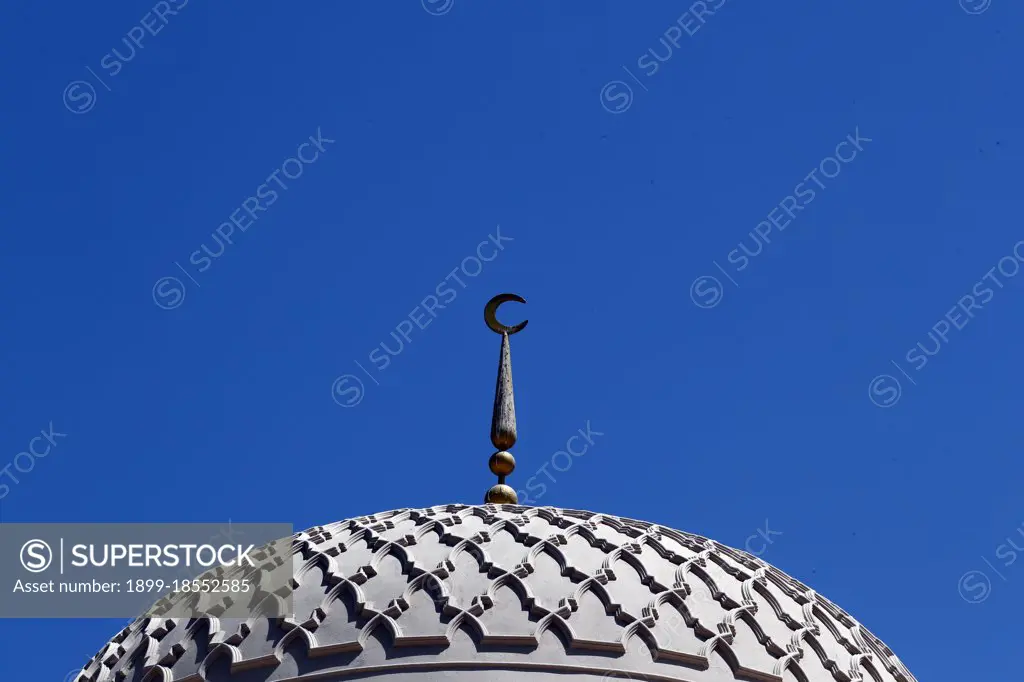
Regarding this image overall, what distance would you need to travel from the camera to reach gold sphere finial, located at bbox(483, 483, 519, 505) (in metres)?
14.5

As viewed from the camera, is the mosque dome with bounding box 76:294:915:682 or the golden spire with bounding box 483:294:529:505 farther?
the golden spire with bounding box 483:294:529:505

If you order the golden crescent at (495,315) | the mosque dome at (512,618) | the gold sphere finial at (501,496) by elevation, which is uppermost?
the golden crescent at (495,315)

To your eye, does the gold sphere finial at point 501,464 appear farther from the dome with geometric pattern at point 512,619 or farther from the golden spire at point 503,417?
the dome with geometric pattern at point 512,619

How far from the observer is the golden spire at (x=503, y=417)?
1461cm

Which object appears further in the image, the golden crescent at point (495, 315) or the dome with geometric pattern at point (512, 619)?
the golden crescent at point (495, 315)

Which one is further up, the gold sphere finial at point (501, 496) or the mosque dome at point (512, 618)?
the gold sphere finial at point (501, 496)

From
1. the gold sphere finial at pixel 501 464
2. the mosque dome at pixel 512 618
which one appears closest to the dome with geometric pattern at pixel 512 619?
the mosque dome at pixel 512 618

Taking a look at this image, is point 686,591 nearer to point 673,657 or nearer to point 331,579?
point 673,657

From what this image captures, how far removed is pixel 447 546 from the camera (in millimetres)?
12945

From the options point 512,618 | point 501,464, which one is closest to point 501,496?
point 501,464

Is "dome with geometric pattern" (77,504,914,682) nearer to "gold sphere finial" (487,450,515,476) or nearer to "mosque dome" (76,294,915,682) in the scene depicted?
"mosque dome" (76,294,915,682)

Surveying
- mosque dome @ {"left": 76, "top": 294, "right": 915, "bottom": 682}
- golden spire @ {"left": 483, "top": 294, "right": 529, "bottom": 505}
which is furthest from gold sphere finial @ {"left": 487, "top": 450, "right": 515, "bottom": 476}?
mosque dome @ {"left": 76, "top": 294, "right": 915, "bottom": 682}

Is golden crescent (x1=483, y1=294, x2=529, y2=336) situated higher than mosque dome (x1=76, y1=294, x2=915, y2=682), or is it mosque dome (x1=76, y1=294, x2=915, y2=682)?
golden crescent (x1=483, y1=294, x2=529, y2=336)

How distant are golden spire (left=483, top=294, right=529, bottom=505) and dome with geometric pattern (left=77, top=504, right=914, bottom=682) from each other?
957mm
